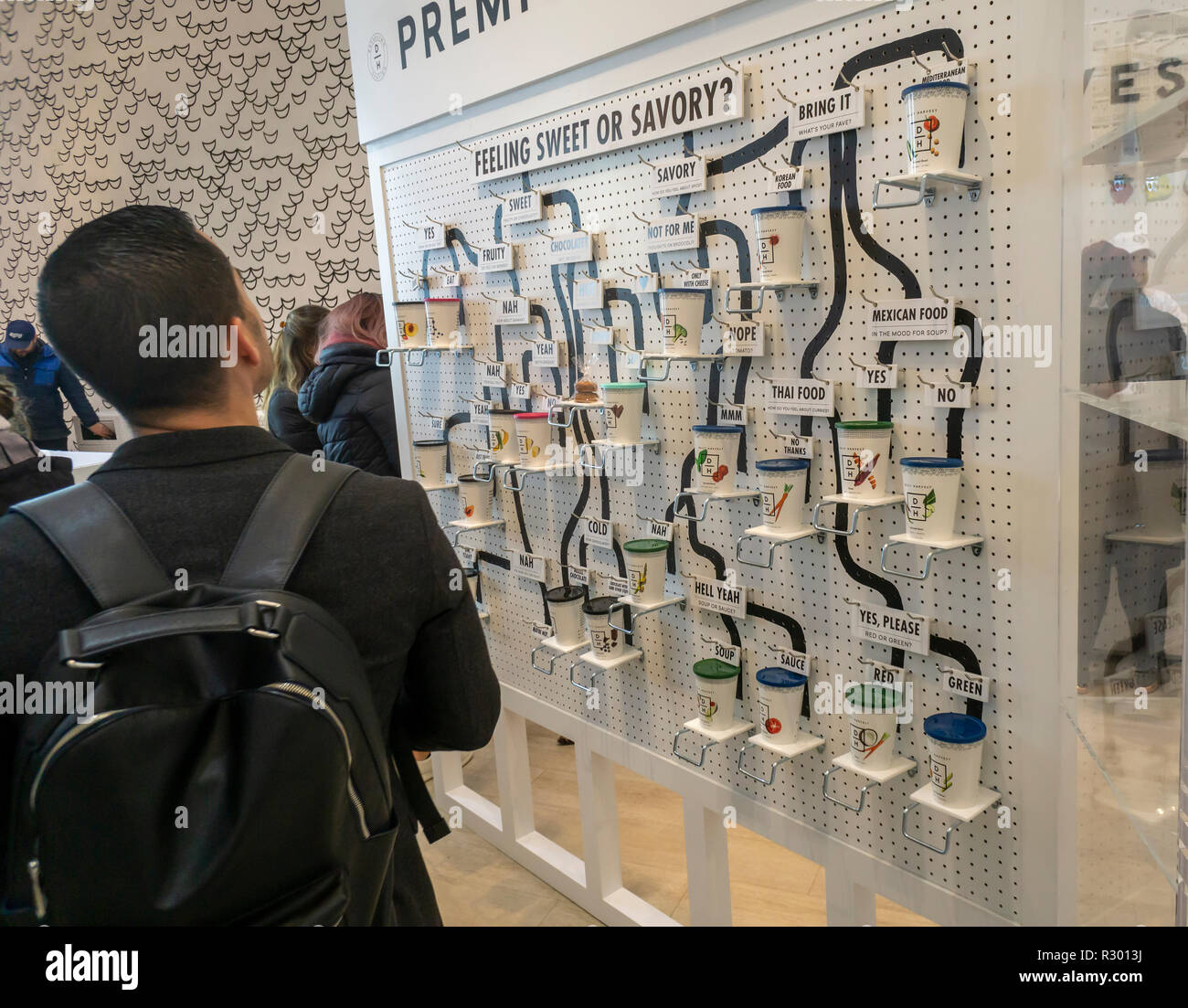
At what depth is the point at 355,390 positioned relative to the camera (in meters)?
3.64

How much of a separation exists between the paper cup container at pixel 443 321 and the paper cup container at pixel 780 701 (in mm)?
1646

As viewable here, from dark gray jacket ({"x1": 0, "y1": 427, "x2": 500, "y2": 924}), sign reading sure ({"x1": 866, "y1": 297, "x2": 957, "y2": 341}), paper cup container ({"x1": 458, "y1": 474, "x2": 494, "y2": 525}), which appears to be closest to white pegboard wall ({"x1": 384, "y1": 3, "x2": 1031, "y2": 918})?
sign reading sure ({"x1": 866, "y1": 297, "x2": 957, "y2": 341})

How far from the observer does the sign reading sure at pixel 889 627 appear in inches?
73.2

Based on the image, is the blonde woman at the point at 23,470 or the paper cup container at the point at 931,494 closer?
the paper cup container at the point at 931,494

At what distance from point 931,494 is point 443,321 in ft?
6.17

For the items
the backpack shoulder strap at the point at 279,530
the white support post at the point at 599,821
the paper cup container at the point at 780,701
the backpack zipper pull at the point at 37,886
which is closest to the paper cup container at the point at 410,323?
the white support post at the point at 599,821

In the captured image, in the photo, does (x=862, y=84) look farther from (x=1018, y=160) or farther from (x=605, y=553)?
(x=605, y=553)

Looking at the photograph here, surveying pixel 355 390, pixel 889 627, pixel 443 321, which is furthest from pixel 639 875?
pixel 355 390

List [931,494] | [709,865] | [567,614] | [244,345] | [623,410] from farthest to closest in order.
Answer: [567,614] < [709,865] < [623,410] < [931,494] < [244,345]

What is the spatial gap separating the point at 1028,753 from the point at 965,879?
0.34 meters

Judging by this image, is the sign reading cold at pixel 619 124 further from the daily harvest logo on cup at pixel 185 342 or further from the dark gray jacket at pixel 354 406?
the daily harvest logo on cup at pixel 185 342

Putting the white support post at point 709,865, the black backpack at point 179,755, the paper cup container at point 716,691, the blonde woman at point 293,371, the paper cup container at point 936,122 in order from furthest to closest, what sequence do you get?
the blonde woman at point 293,371, the white support post at point 709,865, the paper cup container at point 716,691, the paper cup container at point 936,122, the black backpack at point 179,755

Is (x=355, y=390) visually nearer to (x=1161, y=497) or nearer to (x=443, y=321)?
(x=443, y=321)

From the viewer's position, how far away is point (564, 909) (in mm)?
2992
